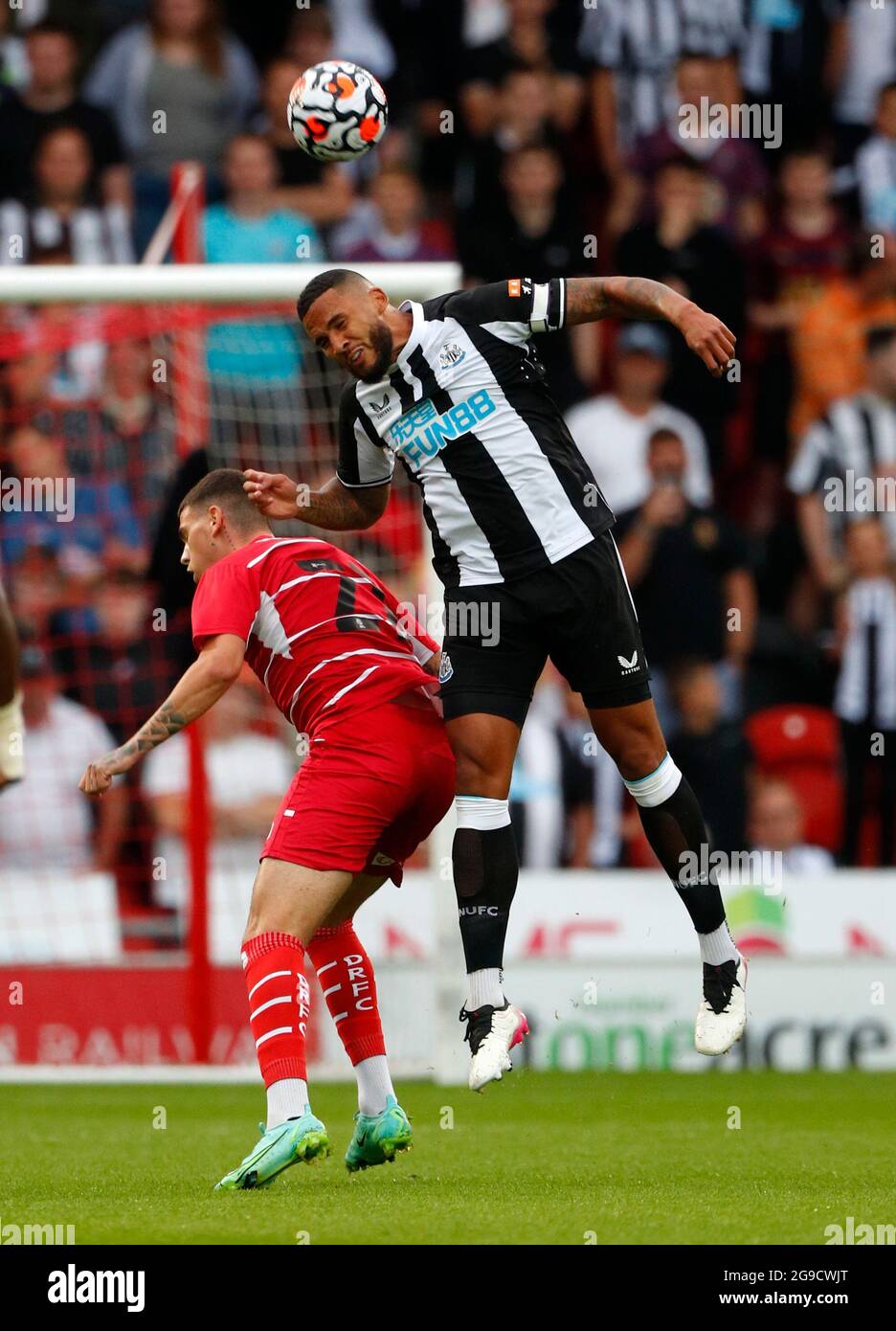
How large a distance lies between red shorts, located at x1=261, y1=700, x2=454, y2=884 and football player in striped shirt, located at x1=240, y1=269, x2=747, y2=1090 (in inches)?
4.8

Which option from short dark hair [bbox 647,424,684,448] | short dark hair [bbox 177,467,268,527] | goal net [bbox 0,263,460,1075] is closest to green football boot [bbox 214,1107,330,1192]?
short dark hair [bbox 177,467,268,527]

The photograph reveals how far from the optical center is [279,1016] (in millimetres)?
6574

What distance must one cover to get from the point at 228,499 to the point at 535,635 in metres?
1.15

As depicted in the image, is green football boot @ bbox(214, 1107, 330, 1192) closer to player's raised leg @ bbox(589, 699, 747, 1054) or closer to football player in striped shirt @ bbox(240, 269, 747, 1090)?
football player in striped shirt @ bbox(240, 269, 747, 1090)

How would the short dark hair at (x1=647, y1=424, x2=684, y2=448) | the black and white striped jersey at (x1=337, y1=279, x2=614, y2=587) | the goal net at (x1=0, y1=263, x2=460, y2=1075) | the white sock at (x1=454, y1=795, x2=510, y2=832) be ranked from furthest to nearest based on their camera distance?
the short dark hair at (x1=647, y1=424, x2=684, y2=448), the goal net at (x1=0, y1=263, x2=460, y2=1075), the black and white striped jersey at (x1=337, y1=279, x2=614, y2=587), the white sock at (x1=454, y1=795, x2=510, y2=832)

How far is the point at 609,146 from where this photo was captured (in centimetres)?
1491

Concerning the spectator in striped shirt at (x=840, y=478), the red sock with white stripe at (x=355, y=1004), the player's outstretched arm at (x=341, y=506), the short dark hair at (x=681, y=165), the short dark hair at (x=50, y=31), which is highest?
the short dark hair at (x=50, y=31)

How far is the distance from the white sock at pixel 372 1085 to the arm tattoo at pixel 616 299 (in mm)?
2580

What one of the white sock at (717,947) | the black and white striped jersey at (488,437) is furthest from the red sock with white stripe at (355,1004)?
the black and white striped jersey at (488,437)

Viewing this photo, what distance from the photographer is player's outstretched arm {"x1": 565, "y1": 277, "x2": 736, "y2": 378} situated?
655 cm

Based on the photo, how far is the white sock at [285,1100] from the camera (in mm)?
6480

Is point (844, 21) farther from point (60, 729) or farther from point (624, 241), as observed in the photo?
point (60, 729)

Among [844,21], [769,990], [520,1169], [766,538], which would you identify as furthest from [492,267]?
[520,1169]

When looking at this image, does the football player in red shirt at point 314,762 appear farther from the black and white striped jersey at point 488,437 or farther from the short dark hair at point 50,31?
the short dark hair at point 50,31
